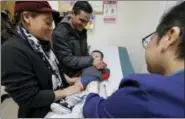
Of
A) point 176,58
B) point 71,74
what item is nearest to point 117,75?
point 71,74

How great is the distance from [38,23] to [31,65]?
0.24 meters

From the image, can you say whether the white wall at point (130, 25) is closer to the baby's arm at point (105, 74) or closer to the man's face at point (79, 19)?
the man's face at point (79, 19)

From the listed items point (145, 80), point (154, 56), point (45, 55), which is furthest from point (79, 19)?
point (145, 80)

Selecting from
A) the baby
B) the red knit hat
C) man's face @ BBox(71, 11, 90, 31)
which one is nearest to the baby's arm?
the baby

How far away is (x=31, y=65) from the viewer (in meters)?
1.11

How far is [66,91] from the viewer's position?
117cm

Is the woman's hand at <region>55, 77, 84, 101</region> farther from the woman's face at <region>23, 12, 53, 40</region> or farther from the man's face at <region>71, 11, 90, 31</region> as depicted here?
the man's face at <region>71, 11, 90, 31</region>

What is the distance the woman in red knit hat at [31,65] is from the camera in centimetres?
107

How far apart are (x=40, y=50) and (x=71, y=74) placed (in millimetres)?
438

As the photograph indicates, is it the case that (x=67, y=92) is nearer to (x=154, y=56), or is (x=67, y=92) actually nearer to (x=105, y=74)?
(x=105, y=74)

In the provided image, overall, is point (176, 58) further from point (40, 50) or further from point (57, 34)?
point (57, 34)

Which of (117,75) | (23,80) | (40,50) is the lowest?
(117,75)

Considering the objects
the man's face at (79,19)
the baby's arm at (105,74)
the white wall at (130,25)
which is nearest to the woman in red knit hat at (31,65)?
the baby's arm at (105,74)

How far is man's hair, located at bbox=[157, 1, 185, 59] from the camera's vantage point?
0.59m
